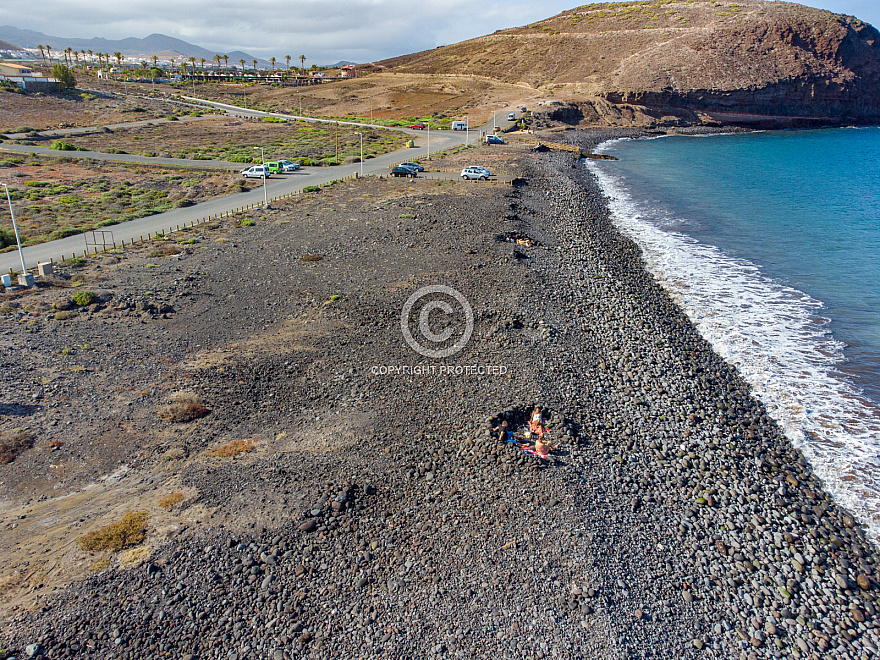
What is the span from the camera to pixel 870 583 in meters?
11.6

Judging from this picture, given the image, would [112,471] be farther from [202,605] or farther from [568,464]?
[568,464]

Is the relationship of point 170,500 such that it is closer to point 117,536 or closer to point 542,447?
point 117,536

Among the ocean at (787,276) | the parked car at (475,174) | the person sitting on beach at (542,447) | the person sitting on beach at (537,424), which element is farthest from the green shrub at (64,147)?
the person sitting on beach at (542,447)

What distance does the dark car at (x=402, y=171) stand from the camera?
169ft

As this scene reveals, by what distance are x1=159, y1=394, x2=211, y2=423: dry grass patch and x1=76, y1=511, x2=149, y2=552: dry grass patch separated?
156 inches

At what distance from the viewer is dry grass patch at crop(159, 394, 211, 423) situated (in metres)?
→ 15.5

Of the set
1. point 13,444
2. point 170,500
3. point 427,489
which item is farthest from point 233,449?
point 13,444

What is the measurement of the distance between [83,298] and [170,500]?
14.4 meters

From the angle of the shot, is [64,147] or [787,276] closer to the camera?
[787,276]

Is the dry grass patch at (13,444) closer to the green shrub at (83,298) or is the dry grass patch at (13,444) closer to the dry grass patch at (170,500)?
the dry grass patch at (170,500)

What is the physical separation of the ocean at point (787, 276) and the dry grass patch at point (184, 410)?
59.4 feet

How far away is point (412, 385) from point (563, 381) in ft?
16.9
